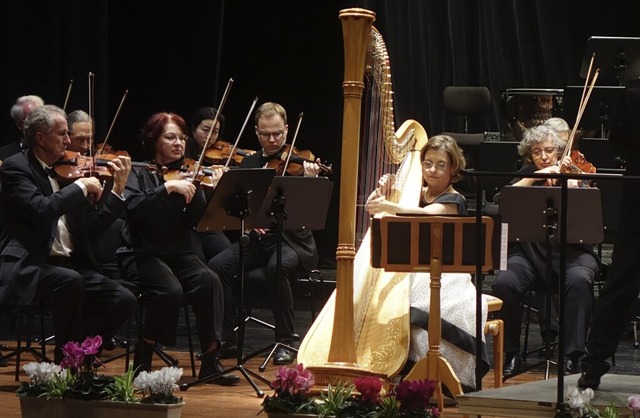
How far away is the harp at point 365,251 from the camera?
14.9 ft

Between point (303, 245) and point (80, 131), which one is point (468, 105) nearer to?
point (303, 245)

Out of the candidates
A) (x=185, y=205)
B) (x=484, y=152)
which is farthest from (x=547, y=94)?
(x=185, y=205)

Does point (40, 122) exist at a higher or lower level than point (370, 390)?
higher

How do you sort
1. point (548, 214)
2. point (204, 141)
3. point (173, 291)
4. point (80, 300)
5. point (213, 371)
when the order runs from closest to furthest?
point (548, 214)
point (80, 300)
point (173, 291)
point (213, 371)
point (204, 141)

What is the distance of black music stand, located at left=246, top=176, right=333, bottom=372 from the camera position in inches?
217

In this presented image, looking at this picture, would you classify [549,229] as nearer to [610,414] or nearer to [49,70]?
[610,414]

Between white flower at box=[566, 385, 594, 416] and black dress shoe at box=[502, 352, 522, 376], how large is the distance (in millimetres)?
2183

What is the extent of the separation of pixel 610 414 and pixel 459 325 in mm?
1697

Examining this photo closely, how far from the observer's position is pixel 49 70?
28.3ft

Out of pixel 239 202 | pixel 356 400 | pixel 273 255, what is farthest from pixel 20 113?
pixel 356 400

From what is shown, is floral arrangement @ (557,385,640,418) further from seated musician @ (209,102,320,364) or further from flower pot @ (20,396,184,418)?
seated musician @ (209,102,320,364)

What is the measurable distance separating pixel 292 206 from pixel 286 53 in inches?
148

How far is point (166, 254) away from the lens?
18.7ft

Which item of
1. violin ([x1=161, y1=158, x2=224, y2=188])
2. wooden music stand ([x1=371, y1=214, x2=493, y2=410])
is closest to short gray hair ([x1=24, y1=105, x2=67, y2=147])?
violin ([x1=161, y1=158, x2=224, y2=188])
